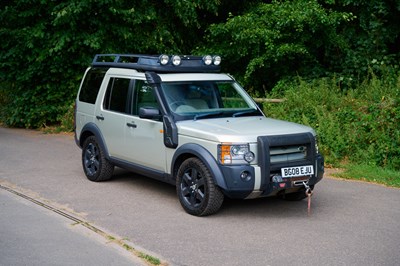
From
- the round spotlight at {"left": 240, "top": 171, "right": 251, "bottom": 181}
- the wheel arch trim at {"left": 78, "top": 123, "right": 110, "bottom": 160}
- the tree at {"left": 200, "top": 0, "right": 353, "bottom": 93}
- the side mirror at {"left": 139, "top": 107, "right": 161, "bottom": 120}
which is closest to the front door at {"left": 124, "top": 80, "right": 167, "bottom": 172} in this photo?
the side mirror at {"left": 139, "top": 107, "right": 161, "bottom": 120}

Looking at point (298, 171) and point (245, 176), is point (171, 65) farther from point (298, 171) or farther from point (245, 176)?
point (298, 171)

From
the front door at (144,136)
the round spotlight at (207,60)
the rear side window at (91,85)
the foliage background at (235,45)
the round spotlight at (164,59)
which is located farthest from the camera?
the foliage background at (235,45)

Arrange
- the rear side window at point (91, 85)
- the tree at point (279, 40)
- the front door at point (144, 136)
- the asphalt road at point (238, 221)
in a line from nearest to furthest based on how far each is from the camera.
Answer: the asphalt road at point (238, 221)
the front door at point (144, 136)
the rear side window at point (91, 85)
the tree at point (279, 40)

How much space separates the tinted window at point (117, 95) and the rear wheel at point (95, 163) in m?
0.68

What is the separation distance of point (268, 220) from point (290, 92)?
6264mm

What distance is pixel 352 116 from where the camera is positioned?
469 inches

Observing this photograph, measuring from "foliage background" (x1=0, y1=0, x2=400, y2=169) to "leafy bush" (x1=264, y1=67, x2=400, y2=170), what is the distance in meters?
0.04

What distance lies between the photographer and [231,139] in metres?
7.40

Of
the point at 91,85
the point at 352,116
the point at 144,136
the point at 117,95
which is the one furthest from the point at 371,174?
the point at 91,85

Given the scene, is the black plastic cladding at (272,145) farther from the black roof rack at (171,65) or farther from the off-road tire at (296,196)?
the black roof rack at (171,65)

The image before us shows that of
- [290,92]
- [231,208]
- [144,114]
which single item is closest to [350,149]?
[290,92]

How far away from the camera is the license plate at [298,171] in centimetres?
753

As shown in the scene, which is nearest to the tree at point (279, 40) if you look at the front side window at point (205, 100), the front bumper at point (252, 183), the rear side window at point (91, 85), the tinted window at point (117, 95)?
the rear side window at point (91, 85)

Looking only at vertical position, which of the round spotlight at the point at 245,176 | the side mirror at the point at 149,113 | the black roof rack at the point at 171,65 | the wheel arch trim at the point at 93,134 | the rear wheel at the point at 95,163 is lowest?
the rear wheel at the point at 95,163
